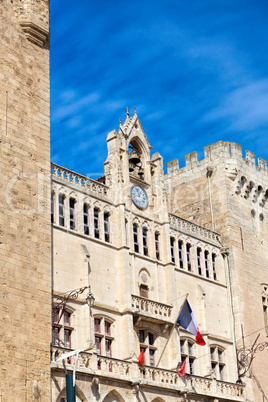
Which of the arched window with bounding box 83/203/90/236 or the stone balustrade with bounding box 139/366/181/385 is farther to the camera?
the arched window with bounding box 83/203/90/236

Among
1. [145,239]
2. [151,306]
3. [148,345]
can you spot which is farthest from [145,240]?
[148,345]

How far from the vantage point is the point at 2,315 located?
27.5 m

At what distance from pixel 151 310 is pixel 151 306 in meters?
0.19

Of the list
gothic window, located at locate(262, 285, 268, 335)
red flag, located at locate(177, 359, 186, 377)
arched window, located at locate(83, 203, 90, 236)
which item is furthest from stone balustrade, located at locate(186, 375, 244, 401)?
arched window, located at locate(83, 203, 90, 236)

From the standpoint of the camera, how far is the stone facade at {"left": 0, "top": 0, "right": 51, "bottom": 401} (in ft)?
91.0

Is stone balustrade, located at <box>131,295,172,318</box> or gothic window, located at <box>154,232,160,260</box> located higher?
gothic window, located at <box>154,232,160,260</box>

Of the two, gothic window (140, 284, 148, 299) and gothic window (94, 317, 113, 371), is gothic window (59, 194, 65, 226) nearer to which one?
gothic window (94, 317, 113, 371)

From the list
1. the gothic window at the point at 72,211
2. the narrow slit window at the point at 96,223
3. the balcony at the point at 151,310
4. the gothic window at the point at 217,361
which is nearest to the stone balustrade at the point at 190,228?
the balcony at the point at 151,310

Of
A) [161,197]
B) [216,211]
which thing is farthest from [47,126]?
[216,211]

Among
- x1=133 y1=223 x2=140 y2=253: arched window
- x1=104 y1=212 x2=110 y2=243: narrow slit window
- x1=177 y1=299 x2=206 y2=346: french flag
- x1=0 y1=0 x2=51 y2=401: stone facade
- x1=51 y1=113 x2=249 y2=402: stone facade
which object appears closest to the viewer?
x1=0 y1=0 x2=51 y2=401: stone facade

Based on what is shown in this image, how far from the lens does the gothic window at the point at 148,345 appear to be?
35.5 m

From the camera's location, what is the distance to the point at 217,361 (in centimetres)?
3934

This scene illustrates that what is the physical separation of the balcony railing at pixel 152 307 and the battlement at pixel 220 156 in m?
11.6

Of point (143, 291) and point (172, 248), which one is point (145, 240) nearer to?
point (172, 248)
